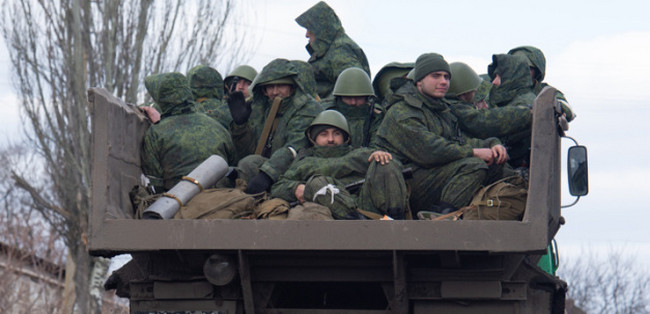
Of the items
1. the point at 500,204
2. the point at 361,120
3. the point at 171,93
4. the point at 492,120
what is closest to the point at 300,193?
the point at 500,204

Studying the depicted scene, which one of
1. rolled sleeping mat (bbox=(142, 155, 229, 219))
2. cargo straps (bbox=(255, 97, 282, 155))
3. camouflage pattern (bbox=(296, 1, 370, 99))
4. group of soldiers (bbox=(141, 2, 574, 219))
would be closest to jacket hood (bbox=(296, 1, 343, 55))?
camouflage pattern (bbox=(296, 1, 370, 99))

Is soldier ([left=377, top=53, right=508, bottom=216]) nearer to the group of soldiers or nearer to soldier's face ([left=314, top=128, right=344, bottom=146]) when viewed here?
the group of soldiers

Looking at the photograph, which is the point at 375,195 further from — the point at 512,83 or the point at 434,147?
the point at 512,83

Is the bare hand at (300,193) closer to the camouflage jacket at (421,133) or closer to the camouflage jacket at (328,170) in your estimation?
the camouflage jacket at (328,170)

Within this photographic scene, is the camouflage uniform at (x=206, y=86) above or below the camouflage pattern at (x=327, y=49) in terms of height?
below

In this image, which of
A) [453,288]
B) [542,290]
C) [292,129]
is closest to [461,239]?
[453,288]

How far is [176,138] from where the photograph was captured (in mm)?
6516

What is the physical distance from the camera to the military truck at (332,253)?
16.1 feet

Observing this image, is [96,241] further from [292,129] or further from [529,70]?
[529,70]

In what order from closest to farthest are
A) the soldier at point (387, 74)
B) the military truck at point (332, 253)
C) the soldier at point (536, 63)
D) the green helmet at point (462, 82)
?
the military truck at point (332, 253), the green helmet at point (462, 82), the soldier at point (536, 63), the soldier at point (387, 74)

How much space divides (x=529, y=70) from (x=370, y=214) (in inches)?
99.8

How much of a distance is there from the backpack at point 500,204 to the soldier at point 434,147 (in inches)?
15.2

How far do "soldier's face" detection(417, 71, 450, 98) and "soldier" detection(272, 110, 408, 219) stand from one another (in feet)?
1.73

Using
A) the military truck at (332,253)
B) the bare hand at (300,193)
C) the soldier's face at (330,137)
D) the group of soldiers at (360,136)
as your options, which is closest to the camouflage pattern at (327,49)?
the group of soldiers at (360,136)
